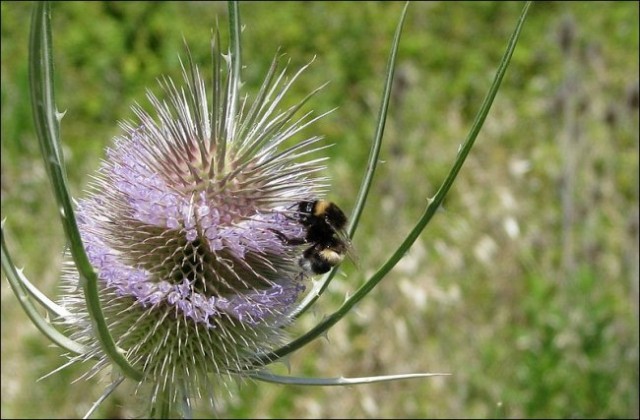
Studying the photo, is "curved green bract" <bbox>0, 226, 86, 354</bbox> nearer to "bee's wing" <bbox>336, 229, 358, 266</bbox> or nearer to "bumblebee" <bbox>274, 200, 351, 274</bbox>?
"bumblebee" <bbox>274, 200, 351, 274</bbox>

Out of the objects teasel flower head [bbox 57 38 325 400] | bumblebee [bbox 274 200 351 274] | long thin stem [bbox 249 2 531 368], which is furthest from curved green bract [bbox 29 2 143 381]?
bumblebee [bbox 274 200 351 274]

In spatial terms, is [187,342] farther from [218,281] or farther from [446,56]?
[446,56]

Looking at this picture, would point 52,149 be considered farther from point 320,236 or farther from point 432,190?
point 432,190

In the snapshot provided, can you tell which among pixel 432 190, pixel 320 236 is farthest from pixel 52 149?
pixel 432 190

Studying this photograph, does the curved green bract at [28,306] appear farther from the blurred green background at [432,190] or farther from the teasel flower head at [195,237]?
the blurred green background at [432,190]

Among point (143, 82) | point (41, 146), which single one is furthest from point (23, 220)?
point (41, 146)
